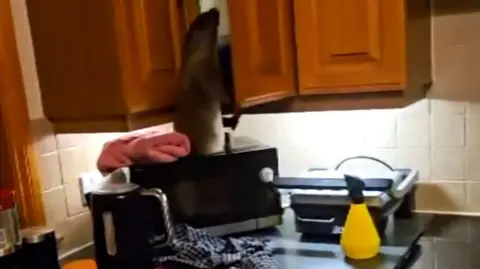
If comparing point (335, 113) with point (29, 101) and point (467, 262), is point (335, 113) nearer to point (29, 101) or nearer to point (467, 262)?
point (467, 262)

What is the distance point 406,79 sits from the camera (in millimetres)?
1740

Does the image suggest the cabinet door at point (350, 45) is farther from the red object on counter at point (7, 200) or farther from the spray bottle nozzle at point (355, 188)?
the red object on counter at point (7, 200)

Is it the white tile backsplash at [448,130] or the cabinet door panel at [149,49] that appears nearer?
the cabinet door panel at [149,49]

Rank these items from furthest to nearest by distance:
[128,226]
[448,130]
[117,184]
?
[448,130] → [117,184] → [128,226]

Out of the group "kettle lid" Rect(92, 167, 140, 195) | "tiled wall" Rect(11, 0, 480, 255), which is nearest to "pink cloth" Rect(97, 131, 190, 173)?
"kettle lid" Rect(92, 167, 140, 195)

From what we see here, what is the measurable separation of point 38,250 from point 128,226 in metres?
0.28

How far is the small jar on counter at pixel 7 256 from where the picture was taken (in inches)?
Result: 65.0

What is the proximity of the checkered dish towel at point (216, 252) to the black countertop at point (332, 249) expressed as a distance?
7cm

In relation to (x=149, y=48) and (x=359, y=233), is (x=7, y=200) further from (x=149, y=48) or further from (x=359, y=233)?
(x=359, y=233)

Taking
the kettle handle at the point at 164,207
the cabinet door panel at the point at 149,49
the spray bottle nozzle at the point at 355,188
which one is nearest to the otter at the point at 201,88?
the cabinet door panel at the point at 149,49

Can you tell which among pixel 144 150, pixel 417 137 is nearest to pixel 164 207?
pixel 144 150

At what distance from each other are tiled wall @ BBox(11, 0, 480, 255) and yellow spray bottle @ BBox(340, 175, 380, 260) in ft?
1.45

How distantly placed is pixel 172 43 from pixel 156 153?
0.31 m

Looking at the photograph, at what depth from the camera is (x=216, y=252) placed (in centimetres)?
169
